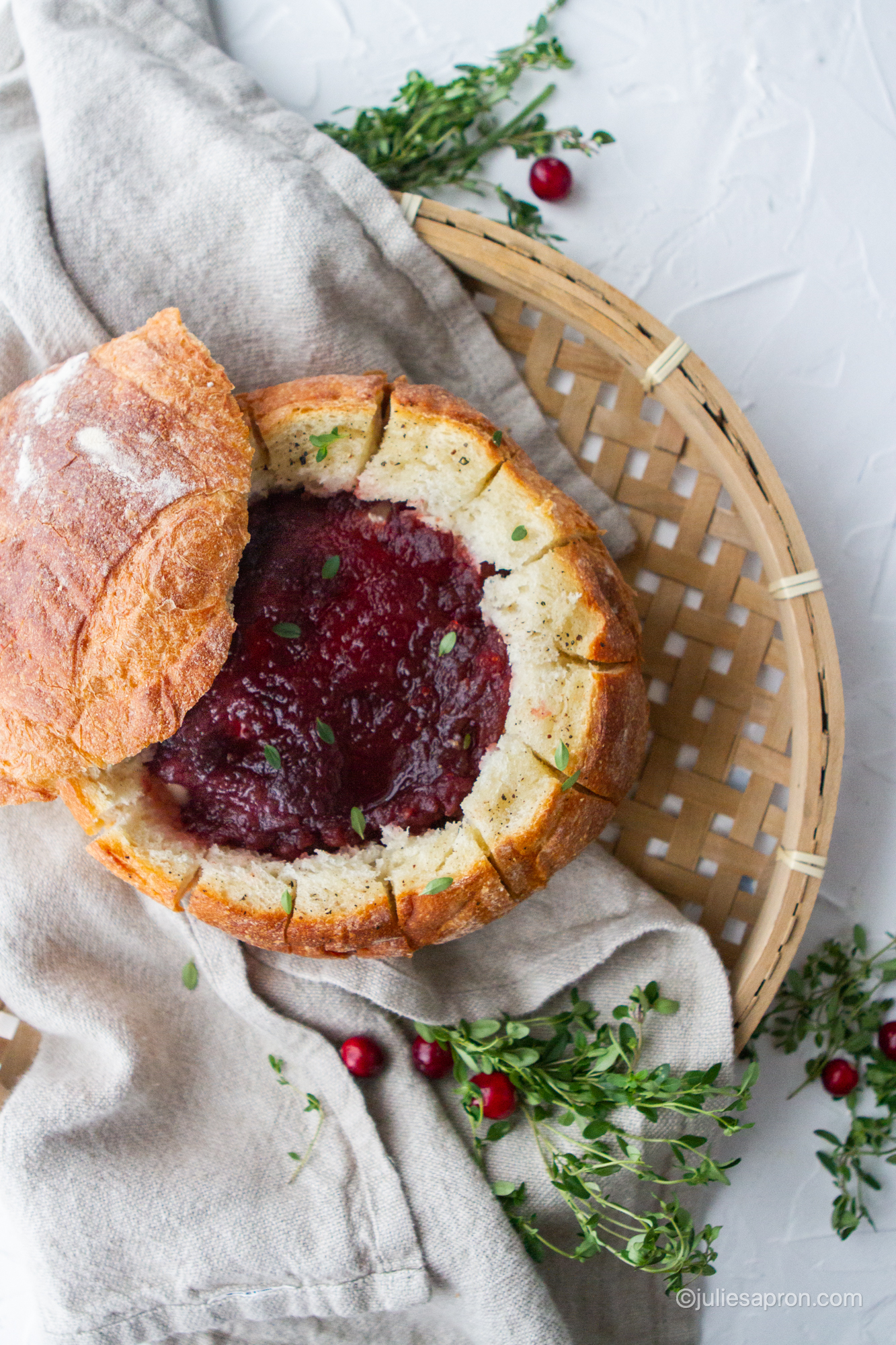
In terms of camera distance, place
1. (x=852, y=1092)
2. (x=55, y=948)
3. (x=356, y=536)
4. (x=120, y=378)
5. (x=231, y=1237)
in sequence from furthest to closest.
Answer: (x=852, y=1092)
(x=55, y=948)
(x=231, y=1237)
(x=356, y=536)
(x=120, y=378)

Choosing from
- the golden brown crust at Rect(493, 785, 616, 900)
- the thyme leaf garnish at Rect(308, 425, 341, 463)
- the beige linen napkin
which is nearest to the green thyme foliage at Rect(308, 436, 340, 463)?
the thyme leaf garnish at Rect(308, 425, 341, 463)

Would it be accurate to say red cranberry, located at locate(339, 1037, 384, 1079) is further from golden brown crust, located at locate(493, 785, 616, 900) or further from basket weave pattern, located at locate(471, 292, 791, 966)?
basket weave pattern, located at locate(471, 292, 791, 966)

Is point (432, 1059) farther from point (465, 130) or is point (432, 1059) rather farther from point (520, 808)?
point (465, 130)

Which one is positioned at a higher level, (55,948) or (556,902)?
(55,948)

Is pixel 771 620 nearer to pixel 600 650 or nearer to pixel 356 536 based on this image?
pixel 600 650

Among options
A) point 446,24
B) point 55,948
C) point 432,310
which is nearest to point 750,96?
point 446,24

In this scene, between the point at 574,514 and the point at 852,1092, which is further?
the point at 852,1092
